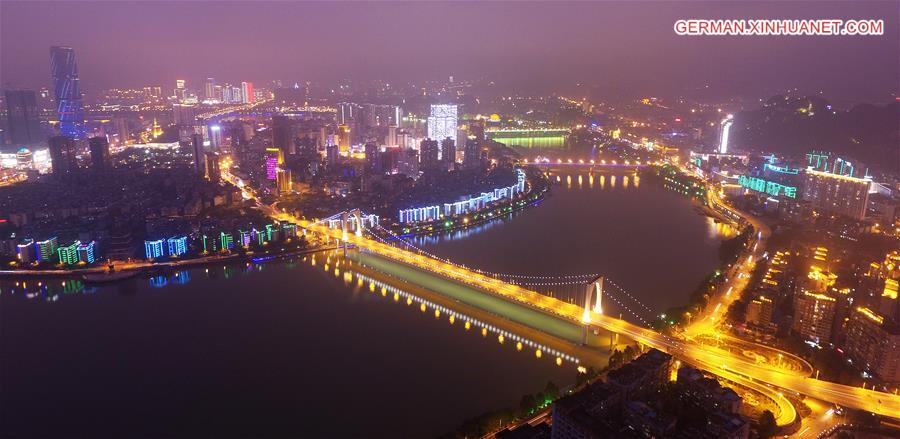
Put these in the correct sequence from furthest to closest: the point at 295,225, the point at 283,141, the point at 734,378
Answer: the point at 283,141
the point at 295,225
the point at 734,378

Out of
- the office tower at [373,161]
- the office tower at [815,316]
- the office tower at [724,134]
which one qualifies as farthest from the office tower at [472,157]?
the office tower at [815,316]

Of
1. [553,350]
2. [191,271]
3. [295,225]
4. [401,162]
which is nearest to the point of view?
[553,350]

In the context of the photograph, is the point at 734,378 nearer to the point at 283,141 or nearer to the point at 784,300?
the point at 784,300

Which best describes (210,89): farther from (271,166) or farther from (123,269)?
(123,269)

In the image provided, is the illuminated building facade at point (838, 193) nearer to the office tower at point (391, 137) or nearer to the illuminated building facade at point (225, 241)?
the illuminated building facade at point (225, 241)

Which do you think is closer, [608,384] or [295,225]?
[608,384]

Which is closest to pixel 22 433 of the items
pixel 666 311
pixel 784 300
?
pixel 666 311

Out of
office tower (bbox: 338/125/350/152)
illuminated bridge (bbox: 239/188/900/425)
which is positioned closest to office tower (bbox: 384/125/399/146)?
office tower (bbox: 338/125/350/152)

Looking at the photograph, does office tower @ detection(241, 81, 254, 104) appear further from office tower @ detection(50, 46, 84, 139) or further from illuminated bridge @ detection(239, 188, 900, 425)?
illuminated bridge @ detection(239, 188, 900, 425)
